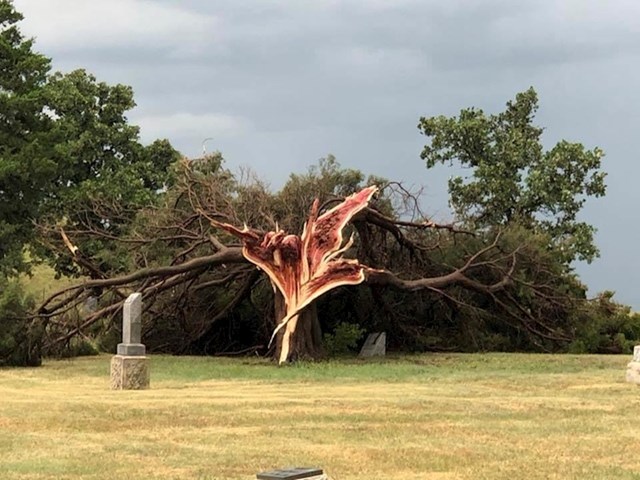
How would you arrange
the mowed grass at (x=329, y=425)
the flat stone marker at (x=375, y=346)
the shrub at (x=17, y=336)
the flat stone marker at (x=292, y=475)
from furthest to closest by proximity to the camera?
1. the flat stone marker at (x=375, y=346)
2. the shrub at (x=17, y=336)
3. the mowed grass at (x=329, y=425)
4. the flat stone marker at (x=292, y=475)

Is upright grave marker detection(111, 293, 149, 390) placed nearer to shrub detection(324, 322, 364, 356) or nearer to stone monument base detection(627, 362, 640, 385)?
stone monument base detection(627, 362, 640, 385)

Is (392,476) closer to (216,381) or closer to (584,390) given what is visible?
(584,390)

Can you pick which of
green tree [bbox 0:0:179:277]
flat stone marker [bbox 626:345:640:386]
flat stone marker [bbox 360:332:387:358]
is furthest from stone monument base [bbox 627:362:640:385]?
green tree [bbox 0:0:179:277]

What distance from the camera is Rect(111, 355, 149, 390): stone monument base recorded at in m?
16.8

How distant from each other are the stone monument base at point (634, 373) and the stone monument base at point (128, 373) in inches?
321

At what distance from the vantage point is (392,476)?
8.95 m

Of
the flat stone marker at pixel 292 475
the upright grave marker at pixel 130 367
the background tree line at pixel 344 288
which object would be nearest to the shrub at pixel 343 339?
the background tree line at pixel 344 288

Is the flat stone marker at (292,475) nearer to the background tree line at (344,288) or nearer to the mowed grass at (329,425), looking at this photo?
the mowed grass at (329,425)

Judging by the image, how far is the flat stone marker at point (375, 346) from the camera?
2577cm

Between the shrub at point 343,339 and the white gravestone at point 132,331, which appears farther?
the shrub at point 343,339

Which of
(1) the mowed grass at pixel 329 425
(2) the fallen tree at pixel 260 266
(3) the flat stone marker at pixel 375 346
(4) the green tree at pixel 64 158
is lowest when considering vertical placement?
(1) the mowed grass at pixel 329 425

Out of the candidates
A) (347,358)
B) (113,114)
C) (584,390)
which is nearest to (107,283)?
(347,358)

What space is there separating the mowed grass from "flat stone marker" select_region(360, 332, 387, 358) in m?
5.84

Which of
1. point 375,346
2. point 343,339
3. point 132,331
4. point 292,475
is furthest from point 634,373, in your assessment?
point 292,475
